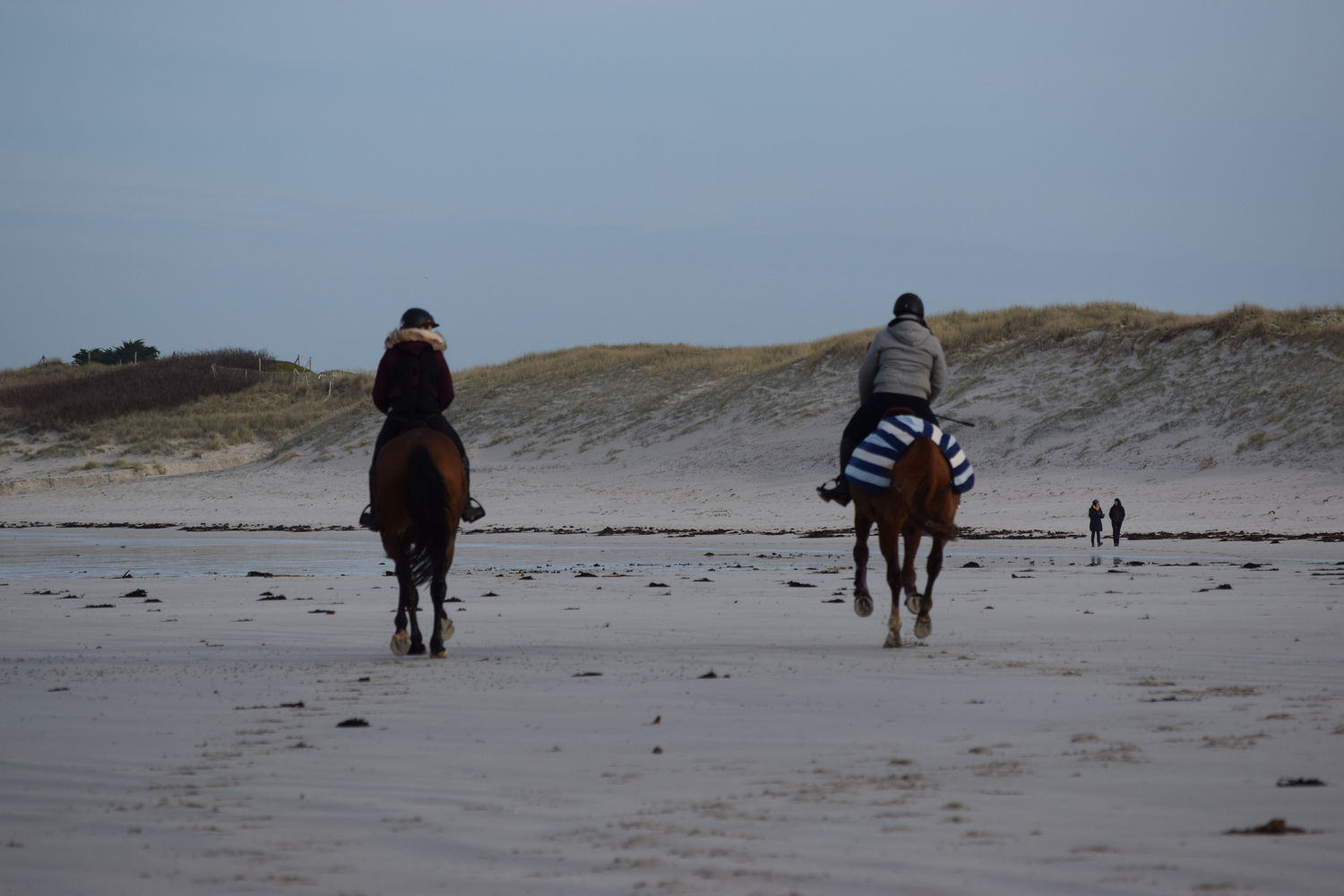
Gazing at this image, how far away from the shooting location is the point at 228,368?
73.0 metres

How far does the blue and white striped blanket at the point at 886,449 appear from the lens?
8.68 meters

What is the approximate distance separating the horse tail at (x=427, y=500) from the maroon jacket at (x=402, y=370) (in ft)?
1.90

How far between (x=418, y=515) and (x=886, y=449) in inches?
118

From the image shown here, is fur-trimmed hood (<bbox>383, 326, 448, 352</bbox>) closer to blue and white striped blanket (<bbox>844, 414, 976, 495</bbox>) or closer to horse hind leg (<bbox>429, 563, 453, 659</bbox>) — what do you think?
horse hind leg (<bbox>429, 563, 453, 659</bbox>)

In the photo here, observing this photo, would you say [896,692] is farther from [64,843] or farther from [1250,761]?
[64,843]

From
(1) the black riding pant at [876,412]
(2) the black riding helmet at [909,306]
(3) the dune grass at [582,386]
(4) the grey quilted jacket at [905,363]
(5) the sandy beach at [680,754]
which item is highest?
(3) the dune grass at [582,386]

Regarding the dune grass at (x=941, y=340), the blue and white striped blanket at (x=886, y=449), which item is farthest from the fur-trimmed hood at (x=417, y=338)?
the dune grass at (x=941, y=340)

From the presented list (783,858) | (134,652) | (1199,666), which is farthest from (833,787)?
(134,652)

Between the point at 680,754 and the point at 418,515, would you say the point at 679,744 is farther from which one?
the point at 418,515

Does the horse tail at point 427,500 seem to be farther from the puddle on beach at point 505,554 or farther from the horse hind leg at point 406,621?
the puddle on beach at point 505,554

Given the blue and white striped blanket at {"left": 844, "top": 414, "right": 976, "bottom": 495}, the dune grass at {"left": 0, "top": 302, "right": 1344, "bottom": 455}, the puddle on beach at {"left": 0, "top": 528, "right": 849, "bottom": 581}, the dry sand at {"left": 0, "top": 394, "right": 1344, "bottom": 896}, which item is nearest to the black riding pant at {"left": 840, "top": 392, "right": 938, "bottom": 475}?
the blue and white striped blanket at {"left": 844, "top": 414, "right": 976, "bottom": 495}

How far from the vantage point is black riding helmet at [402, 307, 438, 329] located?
8859 mm

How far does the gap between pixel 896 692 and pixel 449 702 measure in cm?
206

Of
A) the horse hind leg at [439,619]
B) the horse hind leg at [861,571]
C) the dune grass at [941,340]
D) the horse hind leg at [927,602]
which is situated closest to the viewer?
the horse hind leg at [439,619]
